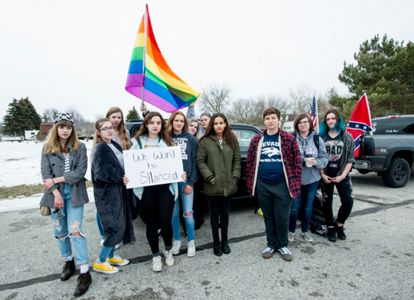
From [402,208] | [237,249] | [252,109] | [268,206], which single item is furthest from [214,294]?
[252,109]

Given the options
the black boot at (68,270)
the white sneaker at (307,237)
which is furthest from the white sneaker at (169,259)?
the white sneaker at (307,237)

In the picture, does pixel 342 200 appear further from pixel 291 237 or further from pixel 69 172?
pixel 69 172

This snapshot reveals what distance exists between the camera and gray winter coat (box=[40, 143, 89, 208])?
2.39 m

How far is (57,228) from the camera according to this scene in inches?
98.7

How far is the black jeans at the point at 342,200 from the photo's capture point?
128 inches

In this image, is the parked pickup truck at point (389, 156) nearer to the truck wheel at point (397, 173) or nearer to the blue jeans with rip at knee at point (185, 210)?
the truck wheel at point (397, 173)

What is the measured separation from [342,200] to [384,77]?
21.8 m

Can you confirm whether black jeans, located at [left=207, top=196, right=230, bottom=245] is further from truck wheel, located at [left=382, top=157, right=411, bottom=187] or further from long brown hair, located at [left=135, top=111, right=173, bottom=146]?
truck wheel, located at [left=382, top=157, right=411, bottom=187]

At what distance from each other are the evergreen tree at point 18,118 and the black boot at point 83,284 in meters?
62.3

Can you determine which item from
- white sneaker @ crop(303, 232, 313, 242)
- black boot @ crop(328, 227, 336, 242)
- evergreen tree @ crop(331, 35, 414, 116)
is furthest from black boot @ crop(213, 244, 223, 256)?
evergreen tree @ crop(331, 35, 414, 116)

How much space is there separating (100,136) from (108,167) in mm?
387

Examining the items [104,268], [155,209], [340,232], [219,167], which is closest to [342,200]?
[340,232]

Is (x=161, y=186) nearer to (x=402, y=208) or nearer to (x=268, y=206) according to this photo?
(x=268, y=206)

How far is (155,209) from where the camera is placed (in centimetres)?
268
